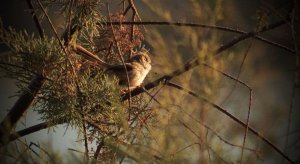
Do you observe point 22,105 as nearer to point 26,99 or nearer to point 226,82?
point 26,99

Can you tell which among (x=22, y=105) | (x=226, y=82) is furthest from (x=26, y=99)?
(x=226, y=82)

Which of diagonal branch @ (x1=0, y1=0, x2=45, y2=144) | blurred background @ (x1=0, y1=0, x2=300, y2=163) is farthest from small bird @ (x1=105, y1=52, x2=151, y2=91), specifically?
blurred background @ (x1=0, y1=0, x2=300, y2=163)

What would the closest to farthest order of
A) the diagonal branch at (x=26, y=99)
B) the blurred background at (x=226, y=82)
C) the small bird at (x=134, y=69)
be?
the blurred background at (x=226, y=82), the diagonal branch at (x=26, y=99), the small bird at (x=134, y=69)

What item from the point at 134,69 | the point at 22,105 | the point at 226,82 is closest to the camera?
the point at 226,82

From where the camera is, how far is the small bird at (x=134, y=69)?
164cm

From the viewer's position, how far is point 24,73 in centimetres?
128

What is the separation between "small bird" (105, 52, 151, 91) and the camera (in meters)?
1.64

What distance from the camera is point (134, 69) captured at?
6.86 ft

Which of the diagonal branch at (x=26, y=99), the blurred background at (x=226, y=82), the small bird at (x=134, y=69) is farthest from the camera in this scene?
the small bird at (x=134, y=69)

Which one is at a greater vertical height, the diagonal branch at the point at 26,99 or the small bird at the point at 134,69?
the small bird at the point at 134,69

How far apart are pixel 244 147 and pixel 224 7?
1.03 ft

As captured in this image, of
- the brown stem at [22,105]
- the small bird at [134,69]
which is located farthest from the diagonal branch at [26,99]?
the small bird at [134,69]

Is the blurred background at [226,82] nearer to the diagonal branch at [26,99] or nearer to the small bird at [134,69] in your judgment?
the diagonal branch at [26,99]

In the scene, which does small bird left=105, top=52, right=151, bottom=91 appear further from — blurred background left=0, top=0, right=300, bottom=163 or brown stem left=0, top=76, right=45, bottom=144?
blurred background left=0, top=0, right=300, bottom=163
